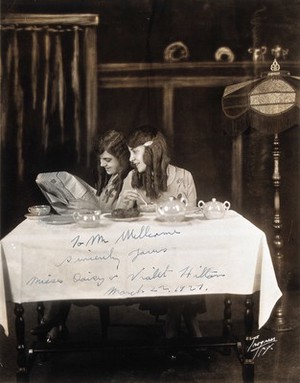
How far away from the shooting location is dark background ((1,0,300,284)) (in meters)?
3.52

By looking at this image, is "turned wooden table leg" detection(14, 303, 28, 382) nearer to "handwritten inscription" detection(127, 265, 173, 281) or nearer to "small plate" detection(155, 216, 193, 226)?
"handwritten inscription" detection(127, 265, 173, 281)

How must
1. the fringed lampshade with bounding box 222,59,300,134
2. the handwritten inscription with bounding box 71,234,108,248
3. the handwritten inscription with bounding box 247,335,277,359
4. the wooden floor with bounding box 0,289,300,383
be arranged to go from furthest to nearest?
the fringed lampshade with bounding box 222,59,300,134 < the handwritten inscription with bounding box 247,335,277,359 < the wooden floor with bounding box 0,289,300,383 < the handwritten inscription with bounding box 71,234,108,248

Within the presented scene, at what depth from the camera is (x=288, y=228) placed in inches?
152

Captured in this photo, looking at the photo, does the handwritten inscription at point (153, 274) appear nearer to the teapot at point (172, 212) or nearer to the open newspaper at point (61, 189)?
the teapot at point (172, 212)

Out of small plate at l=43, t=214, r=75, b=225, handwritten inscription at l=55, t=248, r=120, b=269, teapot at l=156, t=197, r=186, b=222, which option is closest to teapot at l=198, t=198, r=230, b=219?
teapot at l=156, t=197, r=186, b=222

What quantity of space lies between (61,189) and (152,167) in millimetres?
559

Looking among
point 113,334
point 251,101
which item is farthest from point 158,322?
point 251,101

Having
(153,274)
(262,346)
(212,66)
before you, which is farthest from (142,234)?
(212,66)

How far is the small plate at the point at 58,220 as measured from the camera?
7.98 ft

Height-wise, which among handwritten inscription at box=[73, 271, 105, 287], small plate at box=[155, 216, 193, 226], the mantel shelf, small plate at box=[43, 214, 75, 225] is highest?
the mantel shelf

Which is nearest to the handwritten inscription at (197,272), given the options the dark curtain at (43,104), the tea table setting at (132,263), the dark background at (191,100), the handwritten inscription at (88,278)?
the tea table setting at (132,263)

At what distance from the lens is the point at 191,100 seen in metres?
3.70

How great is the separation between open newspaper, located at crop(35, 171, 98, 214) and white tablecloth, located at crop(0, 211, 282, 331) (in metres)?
0.54

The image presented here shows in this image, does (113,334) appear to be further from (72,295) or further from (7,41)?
(7,41)
